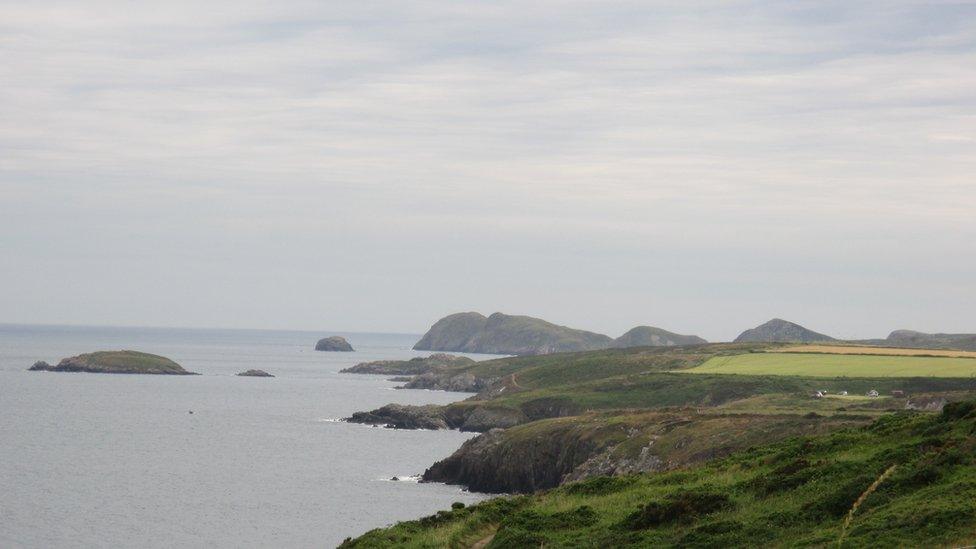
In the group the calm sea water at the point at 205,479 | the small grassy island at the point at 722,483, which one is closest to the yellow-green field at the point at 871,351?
the small grassy island at the point at 722,483

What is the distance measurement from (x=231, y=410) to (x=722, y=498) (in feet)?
518

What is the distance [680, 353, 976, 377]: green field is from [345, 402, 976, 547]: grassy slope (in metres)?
98.6

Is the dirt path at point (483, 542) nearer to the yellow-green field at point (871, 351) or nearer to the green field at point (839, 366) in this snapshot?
the green field at point (839, 366)

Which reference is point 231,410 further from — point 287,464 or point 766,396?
point 766,396

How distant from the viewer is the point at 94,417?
174375 millimetres

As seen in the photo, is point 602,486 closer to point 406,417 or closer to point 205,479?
point 205,479

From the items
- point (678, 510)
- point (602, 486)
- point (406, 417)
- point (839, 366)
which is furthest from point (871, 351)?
point (678, 510)

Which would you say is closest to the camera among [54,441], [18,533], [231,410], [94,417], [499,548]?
[499,548]

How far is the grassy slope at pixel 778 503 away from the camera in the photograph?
33.9 metres

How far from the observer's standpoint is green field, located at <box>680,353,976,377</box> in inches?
Result: 5704

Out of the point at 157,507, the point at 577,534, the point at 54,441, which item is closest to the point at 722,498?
the point at 577,534

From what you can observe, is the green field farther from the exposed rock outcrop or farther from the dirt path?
the dirt path

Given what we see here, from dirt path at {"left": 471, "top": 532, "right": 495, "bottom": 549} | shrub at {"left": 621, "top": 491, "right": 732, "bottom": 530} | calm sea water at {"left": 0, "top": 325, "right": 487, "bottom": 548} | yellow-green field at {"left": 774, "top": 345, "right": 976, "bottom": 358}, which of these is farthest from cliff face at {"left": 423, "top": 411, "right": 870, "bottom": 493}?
yellow-green field at {"left": 774, "top": 345, "right": 976, "bottom": 358}

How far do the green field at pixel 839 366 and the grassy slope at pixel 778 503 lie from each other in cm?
9862
